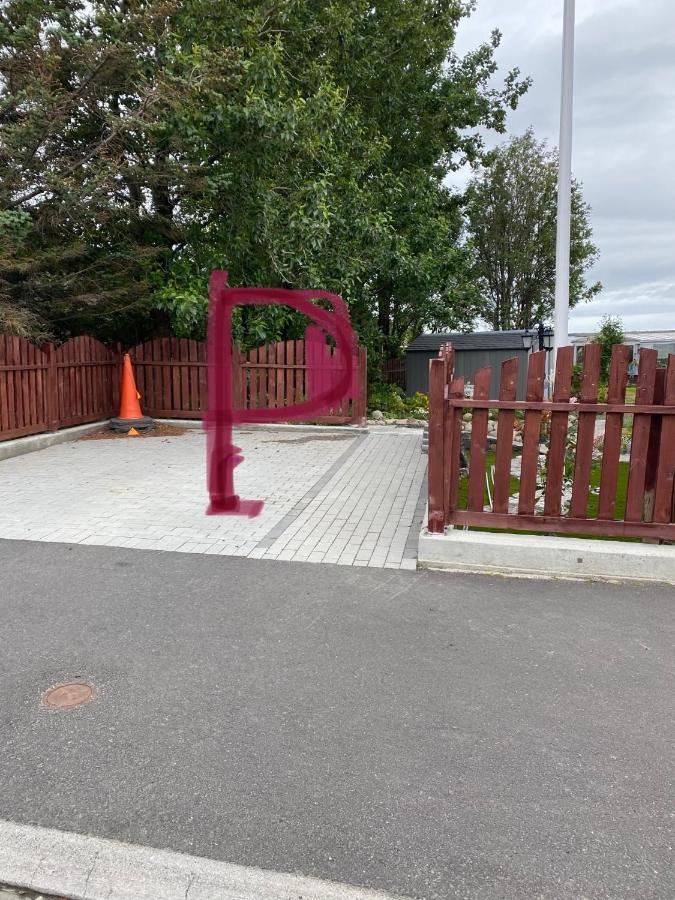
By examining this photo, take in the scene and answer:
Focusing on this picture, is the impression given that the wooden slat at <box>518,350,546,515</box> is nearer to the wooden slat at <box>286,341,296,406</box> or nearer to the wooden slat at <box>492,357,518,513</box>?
the wooden slat at <box>492,357,518,513</box>

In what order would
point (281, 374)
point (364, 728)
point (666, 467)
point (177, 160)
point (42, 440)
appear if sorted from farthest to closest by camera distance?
point (281, 374)
point (177, 160)
point (42, 440)
point (666, 467)
point (364, 728)

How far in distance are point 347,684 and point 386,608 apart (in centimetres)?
99

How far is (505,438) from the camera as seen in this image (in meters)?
4.69

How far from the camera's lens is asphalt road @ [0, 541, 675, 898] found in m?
2.18

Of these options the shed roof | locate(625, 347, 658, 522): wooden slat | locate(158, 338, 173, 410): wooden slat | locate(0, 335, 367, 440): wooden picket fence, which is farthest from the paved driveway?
the shed roof

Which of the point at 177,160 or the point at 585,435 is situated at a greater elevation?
the point at 177,160

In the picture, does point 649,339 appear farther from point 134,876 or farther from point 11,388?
point 134,876

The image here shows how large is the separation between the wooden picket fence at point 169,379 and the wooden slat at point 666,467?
8.54 metres

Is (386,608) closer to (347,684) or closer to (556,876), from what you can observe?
(347,684)

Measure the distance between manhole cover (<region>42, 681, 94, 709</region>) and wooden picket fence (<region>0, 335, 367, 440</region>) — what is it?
27.8 feet

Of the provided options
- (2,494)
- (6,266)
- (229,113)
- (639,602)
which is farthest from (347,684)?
(229,113)

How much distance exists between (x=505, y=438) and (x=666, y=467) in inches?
44.5

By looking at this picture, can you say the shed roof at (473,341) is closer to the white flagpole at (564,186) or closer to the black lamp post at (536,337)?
the black lamp post at (536,337)

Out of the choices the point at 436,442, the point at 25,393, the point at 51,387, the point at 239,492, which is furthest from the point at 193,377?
the point at 436,442
